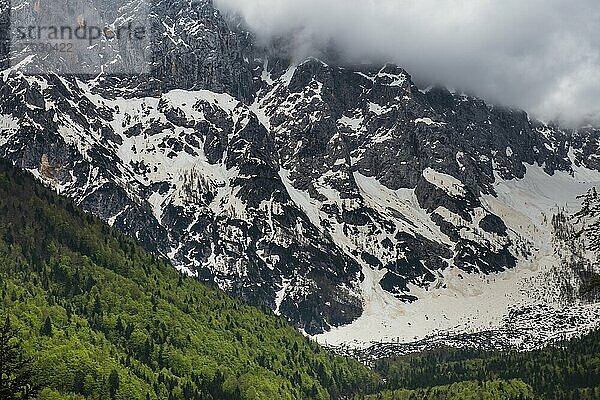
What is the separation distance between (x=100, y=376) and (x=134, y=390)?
403 inches

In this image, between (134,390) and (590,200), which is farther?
(134,390)

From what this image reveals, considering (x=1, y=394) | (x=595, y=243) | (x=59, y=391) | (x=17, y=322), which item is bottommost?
(x=1, y=394)

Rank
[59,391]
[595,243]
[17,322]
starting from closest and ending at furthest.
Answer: [595,243] < [59,391] < [17,322]

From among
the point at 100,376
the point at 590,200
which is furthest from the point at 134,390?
the point at 590,200

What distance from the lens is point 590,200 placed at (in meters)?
28.3

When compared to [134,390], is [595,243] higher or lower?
lower

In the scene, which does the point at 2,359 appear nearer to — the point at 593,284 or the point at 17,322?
the point at 593,284

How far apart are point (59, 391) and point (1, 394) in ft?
519

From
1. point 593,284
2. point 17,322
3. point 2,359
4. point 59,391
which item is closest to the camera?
point 593,284

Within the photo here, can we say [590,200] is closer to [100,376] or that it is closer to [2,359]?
[2,359]

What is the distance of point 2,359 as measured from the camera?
33.9 meters

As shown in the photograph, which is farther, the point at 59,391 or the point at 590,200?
the point at 59,391

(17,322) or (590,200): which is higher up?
(17,322)

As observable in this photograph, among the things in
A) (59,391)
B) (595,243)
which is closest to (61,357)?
(59,391)
